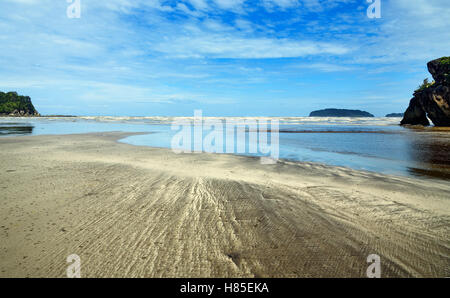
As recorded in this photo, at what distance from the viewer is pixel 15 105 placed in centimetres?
11288

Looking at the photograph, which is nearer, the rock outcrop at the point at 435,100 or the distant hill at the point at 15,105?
the rock outcrop at the point at 435,100

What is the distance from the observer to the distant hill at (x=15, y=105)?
359 ft

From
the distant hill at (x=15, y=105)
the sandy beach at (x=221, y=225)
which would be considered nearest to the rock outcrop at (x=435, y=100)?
the sandy beach at (x=221, y=225)

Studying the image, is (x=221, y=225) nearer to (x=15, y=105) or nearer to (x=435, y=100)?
(x=435, y=100)

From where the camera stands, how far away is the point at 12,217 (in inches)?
142

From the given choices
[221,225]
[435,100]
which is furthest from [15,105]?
[435,100]

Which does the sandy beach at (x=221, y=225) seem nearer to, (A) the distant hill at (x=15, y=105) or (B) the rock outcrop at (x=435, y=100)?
(B) the rock outcrop at (x=435, y=100)

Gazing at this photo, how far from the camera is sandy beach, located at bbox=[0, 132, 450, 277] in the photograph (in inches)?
97.7

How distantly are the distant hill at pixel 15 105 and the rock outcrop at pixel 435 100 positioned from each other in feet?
496

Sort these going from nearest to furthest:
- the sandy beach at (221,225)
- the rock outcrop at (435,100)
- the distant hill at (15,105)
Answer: the sandy beach at (221,225) < the rock outcrop at (435,100) < the distant hill at (15,105)

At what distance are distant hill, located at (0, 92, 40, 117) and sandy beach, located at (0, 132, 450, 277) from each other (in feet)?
468
